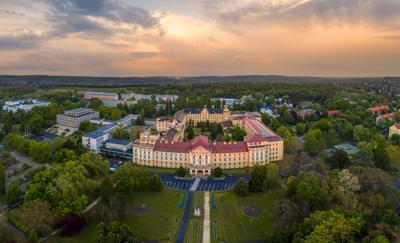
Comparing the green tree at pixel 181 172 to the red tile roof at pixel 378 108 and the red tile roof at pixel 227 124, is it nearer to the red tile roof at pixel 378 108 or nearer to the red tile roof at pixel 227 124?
the red tile roof at pixel 227 124

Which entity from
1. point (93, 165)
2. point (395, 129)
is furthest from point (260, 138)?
point (395, 129)

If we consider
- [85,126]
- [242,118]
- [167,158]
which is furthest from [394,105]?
[85,126]

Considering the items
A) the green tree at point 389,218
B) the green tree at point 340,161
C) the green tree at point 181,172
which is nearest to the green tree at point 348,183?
the green tree at point 389,218

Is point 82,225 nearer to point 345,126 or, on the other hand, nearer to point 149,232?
A: point 149,232

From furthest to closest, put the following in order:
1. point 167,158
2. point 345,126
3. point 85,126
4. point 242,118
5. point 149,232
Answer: point 242,118 < point 85,126 < point 345,126 < point 167,158 < point 149,232

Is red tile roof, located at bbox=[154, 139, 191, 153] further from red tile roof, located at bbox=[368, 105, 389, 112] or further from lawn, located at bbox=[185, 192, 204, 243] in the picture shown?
red tile roof, located at bbox=[368, 105, 389, 112]
